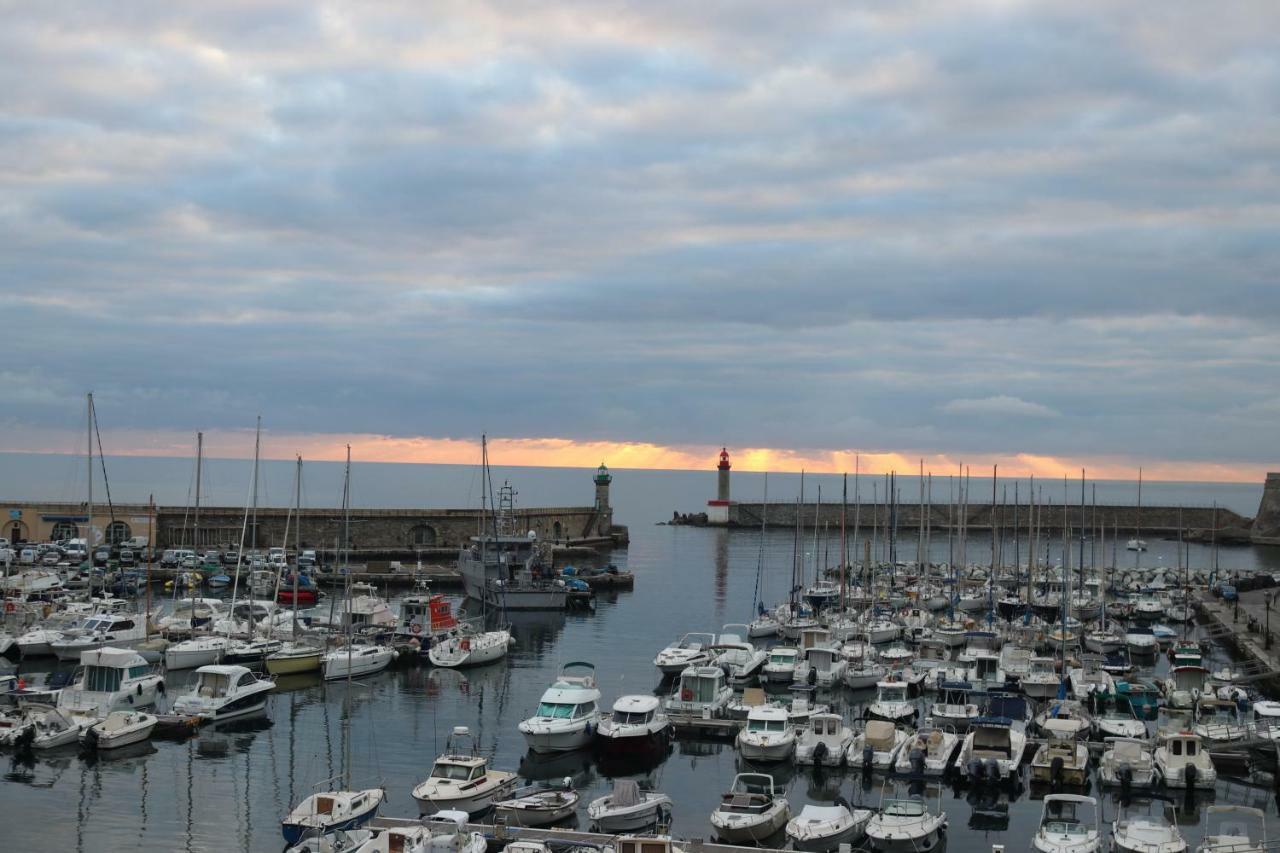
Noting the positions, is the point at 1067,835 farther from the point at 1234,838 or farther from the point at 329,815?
the point at 329,815

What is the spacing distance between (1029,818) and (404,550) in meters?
72.4

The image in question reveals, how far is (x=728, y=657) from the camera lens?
48344 millimetres

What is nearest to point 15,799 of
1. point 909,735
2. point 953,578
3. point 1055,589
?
point 909,735

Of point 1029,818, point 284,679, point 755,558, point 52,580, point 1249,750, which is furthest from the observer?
point 755,558

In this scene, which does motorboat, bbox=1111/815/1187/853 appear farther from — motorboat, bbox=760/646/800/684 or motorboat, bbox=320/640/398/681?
motorboat, bbox=320/640/398/681

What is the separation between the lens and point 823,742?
34.2 metres

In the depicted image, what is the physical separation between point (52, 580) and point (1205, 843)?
61726 millimetres

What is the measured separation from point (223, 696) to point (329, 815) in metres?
15.6

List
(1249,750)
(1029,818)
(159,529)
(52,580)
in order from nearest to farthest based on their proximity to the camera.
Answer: (1029,818), (1249,750), (52,580), (159,529)

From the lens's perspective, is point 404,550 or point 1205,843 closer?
point 1205,843

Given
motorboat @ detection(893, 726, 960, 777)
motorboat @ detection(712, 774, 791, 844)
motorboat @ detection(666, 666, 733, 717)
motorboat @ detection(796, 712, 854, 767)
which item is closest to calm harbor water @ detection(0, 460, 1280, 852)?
motorboat @ detection(796, 712, 854, 767)

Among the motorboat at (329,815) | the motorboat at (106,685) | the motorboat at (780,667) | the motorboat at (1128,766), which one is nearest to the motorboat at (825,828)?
the motorboat at (1128,766)

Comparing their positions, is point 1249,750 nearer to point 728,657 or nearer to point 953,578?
point 728,657

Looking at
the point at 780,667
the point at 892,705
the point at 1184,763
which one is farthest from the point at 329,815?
the point at 780,667
